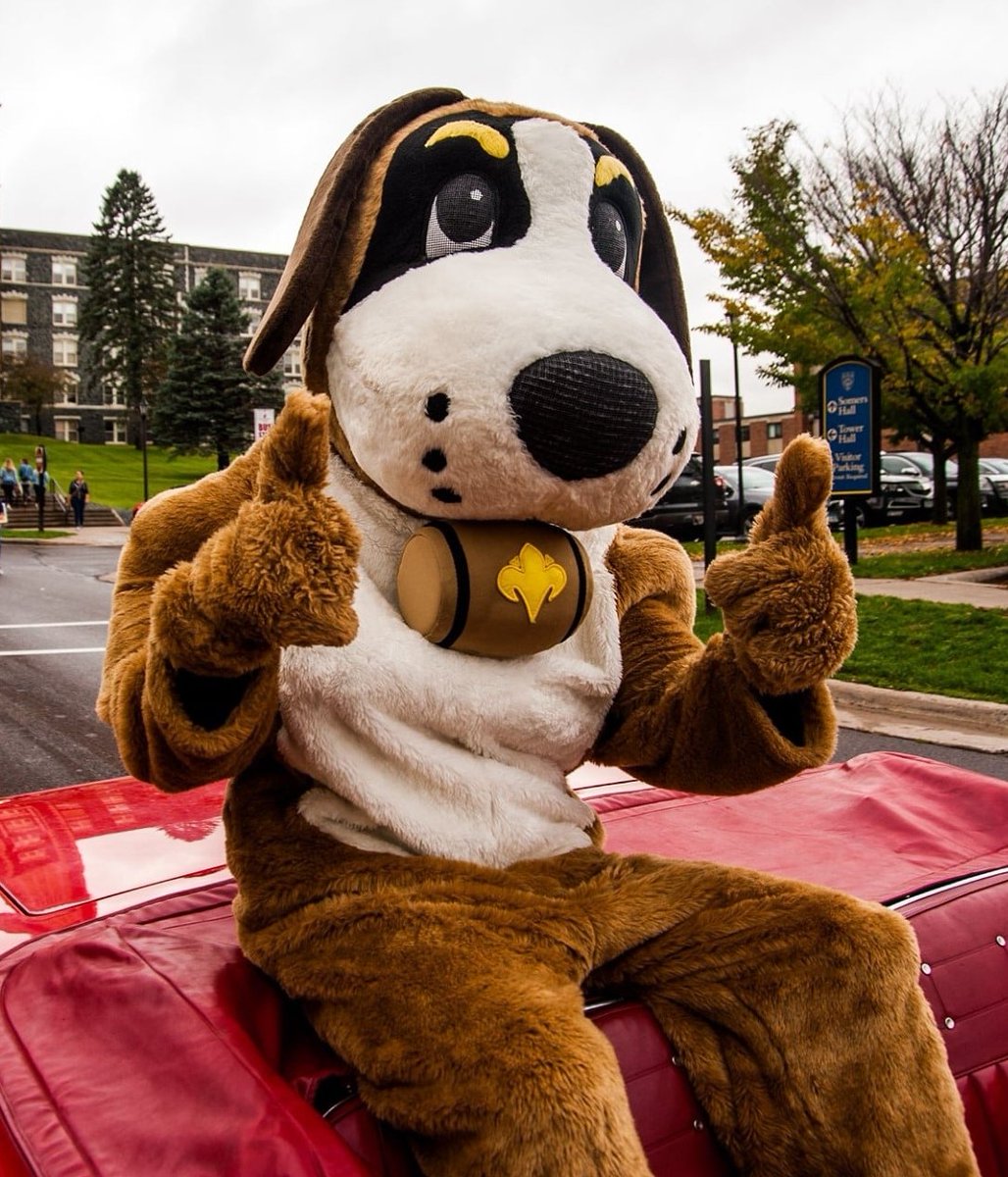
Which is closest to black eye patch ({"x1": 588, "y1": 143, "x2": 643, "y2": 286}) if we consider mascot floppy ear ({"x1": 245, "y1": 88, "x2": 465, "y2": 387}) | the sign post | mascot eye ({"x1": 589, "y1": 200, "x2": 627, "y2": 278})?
mascot eye ({"x1": 589, "y1": 200, "x2": 627, "y2": 278})

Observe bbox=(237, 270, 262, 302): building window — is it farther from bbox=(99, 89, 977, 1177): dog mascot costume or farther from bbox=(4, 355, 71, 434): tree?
bbox=(99, 89, 977, 1177): dog mascot costume

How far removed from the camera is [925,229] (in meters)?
12.7

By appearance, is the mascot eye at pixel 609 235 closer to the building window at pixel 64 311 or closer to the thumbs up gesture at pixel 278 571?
the thumbs up gesture at pixel 278 571

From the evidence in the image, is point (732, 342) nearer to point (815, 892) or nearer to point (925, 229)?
point (925, 229)

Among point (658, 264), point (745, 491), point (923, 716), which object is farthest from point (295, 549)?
point (745, 491)

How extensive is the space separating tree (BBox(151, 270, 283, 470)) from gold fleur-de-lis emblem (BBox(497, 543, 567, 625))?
4318cm

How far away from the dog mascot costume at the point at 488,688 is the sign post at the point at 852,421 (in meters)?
9.41

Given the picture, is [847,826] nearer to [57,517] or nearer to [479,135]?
[479,135]

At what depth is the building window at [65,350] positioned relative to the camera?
63281mm

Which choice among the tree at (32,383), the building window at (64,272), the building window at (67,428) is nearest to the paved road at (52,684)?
the tree at (32,383)

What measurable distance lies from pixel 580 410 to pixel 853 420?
1016cm

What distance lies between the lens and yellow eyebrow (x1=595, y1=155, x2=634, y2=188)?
71.5 inches

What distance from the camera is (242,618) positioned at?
1352mm

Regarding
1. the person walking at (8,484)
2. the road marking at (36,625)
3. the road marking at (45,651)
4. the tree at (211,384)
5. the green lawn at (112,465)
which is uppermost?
the tree at (211,384)
